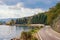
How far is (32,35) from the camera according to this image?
434 cm

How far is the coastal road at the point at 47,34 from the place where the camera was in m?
4.22

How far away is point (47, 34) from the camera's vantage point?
4348mm

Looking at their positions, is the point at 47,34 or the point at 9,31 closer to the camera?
the point at 47,34

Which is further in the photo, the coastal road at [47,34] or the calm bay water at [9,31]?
the calm bay water at [9,31]

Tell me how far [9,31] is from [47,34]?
1097 millimetres

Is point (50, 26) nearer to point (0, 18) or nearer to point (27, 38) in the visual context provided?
point (27, 38)

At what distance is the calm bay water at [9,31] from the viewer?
14.7 ft

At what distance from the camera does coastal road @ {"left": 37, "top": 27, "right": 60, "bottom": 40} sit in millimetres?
4216

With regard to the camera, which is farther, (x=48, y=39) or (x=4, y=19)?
(x=4, y=19)

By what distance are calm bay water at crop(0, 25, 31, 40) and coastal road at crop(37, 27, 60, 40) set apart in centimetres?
41

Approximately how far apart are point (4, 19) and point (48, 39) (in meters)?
1.40

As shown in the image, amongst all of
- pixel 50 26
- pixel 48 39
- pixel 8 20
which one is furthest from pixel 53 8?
pixel 8 20

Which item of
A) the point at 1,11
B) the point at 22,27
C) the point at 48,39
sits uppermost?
the point at 1,11

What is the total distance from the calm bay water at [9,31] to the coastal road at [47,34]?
0.41 meters
